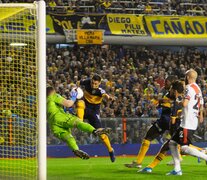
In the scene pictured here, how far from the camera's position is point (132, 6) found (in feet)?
120

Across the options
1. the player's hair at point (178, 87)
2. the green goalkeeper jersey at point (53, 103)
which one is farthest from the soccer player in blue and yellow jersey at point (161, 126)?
the green goalkeeper jersey at point (53, 103)

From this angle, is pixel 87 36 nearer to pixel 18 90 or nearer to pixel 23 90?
pixel 18 90

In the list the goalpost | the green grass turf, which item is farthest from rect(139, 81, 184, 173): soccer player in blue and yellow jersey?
the goalpost

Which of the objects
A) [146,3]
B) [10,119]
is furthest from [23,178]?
[146,3]

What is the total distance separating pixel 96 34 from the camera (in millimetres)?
33344

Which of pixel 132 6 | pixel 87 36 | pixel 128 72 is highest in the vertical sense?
pixel 132 6

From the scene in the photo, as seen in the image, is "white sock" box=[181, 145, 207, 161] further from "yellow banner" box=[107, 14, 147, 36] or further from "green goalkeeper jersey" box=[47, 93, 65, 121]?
"yellow banner" box=[107, 14, 147, 36]

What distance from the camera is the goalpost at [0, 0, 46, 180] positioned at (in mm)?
11867

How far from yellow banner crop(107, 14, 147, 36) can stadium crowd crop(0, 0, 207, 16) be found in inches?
47.0

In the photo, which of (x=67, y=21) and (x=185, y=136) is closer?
(x=185, y=136)

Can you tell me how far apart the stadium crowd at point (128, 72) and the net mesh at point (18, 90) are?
8627 mm

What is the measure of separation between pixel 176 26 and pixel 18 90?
70.9 ft

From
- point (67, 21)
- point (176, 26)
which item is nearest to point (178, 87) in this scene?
point (67, 21)

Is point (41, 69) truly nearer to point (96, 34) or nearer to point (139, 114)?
point (139, 114)
